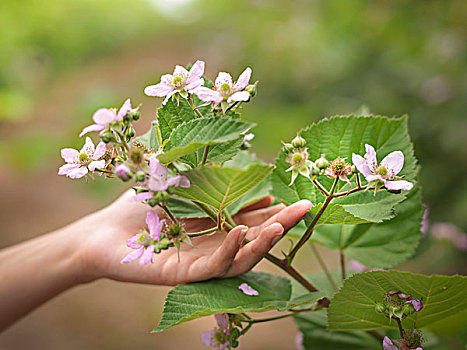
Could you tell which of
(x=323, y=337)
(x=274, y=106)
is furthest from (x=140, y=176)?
(x=274, y=106)

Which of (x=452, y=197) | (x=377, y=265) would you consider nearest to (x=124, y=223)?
(x=377, y=265)

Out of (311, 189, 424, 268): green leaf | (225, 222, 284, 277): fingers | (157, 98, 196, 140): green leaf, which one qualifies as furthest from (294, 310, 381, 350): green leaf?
(157, 98, 196, 140): green leaf

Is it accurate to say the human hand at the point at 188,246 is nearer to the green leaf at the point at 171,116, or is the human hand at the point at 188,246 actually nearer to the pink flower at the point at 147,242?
the pink flower at the point at 147,242

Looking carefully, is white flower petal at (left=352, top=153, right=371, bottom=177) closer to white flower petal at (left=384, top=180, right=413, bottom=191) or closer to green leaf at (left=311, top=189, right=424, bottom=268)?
white flower petal at (left=384, top=180, right=413, bottom=191)

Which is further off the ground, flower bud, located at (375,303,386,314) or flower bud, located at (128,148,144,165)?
flower bud, located at (128,148,144,165)

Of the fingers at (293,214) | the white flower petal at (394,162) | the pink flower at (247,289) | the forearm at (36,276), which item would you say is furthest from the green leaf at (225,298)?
the forearm at (36,276)

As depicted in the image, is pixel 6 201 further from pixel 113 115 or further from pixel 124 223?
pixel 113 115

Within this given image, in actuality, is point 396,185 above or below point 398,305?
above

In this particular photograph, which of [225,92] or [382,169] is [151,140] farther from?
[382,169]
